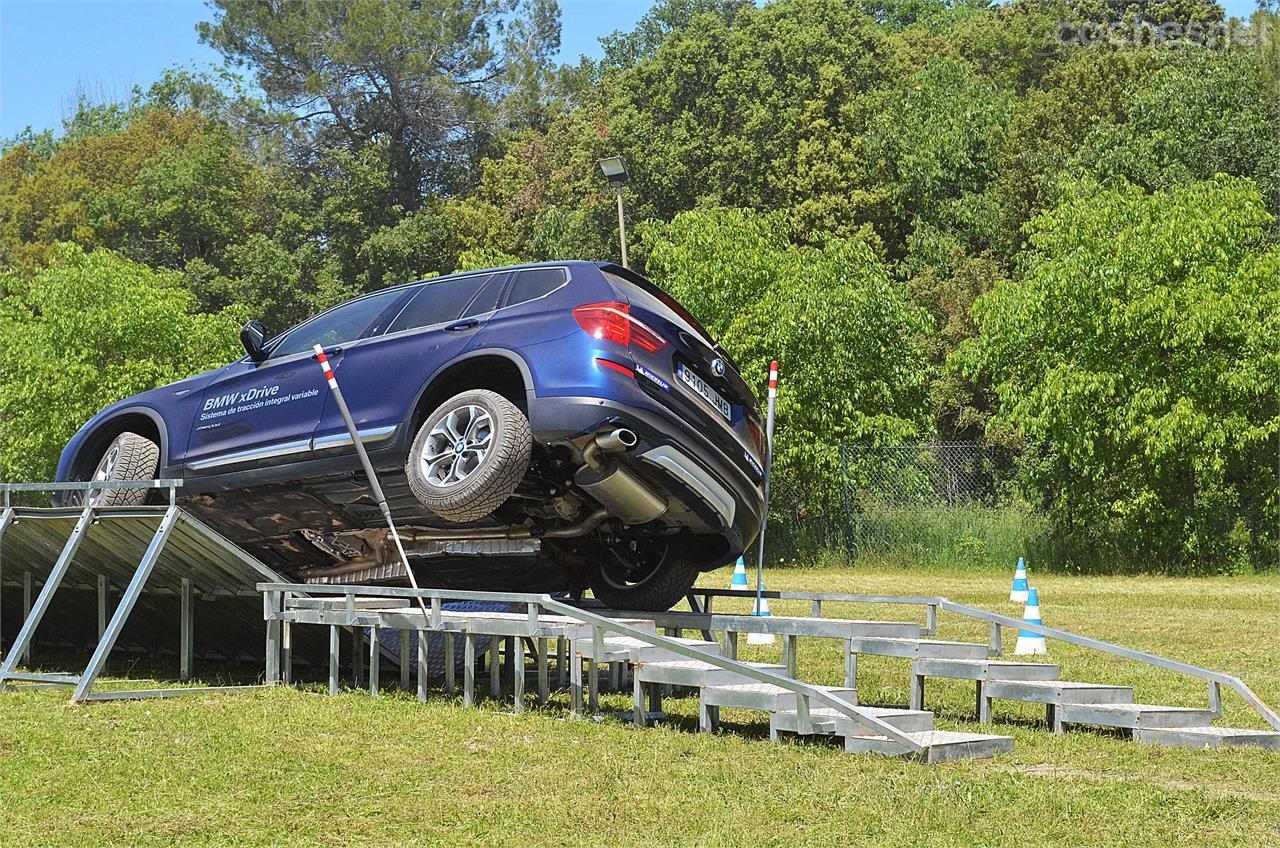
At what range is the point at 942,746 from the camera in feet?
20.4

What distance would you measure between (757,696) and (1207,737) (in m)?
2.26

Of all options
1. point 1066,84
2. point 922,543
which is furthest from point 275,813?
point 1066,84

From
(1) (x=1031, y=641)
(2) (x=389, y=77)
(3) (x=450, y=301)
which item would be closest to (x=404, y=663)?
(3) (x=450, y=301)

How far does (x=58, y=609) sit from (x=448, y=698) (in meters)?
4.72

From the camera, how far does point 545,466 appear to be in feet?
25.1

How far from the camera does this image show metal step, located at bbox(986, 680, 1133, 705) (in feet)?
24.3

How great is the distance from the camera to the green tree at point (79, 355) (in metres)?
29.7

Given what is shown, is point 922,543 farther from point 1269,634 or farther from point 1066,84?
point 1066,84

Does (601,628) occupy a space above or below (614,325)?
below

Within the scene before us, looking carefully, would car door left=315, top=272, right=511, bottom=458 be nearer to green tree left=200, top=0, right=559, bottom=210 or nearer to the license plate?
the license plate

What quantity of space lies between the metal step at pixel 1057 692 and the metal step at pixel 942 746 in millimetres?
905

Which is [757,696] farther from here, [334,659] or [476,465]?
[334,659]

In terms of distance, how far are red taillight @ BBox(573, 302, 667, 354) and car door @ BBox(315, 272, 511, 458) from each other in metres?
0.67

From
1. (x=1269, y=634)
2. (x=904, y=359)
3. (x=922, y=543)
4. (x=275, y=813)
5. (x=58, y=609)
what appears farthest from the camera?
(x=904, y=359)
